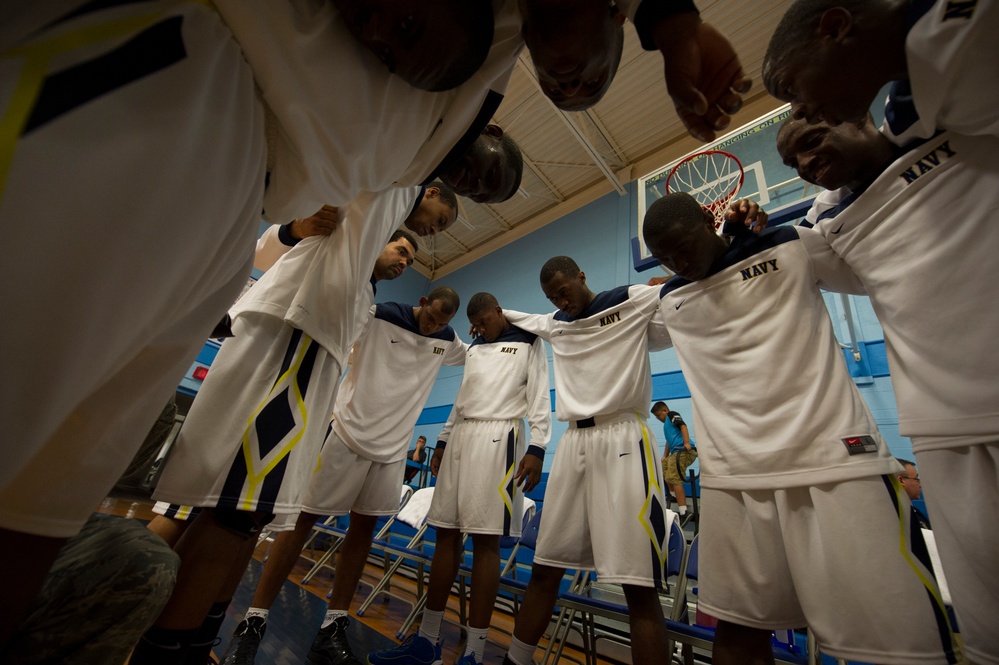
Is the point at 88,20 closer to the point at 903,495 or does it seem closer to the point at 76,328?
the point at 76,328

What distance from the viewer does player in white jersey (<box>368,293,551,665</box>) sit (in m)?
2.10

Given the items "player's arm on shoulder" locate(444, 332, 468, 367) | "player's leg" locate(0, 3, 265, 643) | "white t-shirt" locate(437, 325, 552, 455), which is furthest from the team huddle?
"player's arm on shoulder" locate(444, 332, 468, 367)

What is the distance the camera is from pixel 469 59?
2.38 ft

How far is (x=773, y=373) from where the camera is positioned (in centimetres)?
151

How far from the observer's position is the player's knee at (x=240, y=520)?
1148mm

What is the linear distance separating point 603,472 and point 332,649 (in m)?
1.44

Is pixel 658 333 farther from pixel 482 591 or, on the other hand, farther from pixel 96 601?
pixel 96 601

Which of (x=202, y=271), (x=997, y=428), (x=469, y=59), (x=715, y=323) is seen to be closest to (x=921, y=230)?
(x=997, y=428)

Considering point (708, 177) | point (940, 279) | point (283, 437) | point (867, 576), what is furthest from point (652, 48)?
point (708, 177)

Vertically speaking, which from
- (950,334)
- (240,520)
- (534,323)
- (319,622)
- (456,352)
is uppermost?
(534,323)

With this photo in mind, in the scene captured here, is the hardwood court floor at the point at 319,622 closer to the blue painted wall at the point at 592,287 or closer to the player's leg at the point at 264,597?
the player's leg at the point at 264,597

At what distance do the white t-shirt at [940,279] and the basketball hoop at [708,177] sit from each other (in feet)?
9.25

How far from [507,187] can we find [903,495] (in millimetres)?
1535

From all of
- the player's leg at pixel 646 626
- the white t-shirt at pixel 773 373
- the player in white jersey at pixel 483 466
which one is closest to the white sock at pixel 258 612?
the player in white jersey at pixel 483 466
